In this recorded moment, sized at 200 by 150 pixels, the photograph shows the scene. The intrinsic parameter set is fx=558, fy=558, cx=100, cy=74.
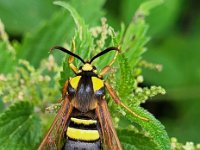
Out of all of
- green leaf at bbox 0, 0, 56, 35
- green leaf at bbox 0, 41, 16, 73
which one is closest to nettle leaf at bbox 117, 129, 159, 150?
green leaf at bbox 0, 41, 16, 73

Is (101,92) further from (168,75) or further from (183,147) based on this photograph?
(168,75)

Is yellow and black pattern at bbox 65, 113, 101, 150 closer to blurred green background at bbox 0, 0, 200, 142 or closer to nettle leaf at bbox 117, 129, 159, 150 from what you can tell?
nettle leaf at bbox 117, 129, 159, 150

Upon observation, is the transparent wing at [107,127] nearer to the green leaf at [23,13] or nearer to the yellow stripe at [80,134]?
the yellow stripe at [80,134]

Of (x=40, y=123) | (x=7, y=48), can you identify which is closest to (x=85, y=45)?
(x=40, y=123)

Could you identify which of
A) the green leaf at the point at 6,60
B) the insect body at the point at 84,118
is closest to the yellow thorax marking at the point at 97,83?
the insect body at the point at 84,118

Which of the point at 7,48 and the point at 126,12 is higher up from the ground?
the point at 126,12
